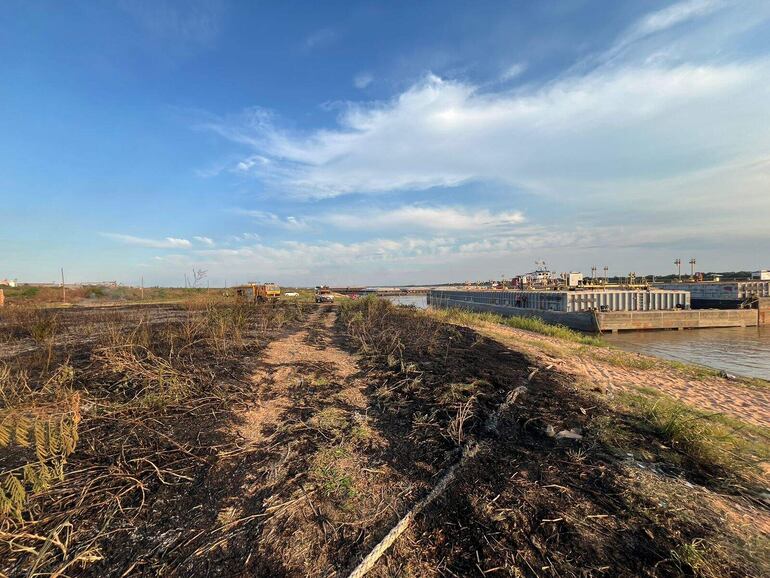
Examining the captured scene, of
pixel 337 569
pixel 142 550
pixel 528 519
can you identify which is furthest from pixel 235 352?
pixel 528 519

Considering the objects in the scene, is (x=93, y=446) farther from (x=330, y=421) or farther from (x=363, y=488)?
(x=363, y=488)

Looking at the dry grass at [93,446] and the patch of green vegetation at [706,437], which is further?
the patch of green vegetation at [706,437]

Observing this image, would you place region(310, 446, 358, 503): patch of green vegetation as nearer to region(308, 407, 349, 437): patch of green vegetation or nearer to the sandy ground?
region(308, 407, 349, 437): patch of green vegetation

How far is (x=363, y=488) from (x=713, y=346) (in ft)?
76.1

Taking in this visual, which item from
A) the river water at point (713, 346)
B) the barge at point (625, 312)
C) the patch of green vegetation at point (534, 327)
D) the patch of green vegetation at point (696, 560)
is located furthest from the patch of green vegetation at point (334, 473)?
the barge at point (625, 312)

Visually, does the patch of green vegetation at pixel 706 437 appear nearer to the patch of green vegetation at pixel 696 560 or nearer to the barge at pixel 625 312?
the patch of green vegetation at pixel 696 560

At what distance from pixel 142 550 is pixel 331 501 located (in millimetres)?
1439

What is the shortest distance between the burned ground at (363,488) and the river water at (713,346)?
12.5m

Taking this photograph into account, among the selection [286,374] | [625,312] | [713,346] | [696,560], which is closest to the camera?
[696,560]

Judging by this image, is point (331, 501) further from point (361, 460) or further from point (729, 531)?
point (729, 531)

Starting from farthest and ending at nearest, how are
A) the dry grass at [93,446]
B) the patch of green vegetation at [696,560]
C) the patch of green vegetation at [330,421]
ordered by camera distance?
the patch of green vegetation at [330,421]
the dry grass at [93,446]
the patch of green vegetation at [696,560]

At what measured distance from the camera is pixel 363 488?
330 cm

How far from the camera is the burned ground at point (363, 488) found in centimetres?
241

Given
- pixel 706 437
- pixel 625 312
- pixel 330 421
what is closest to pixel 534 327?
pixel 625 312
